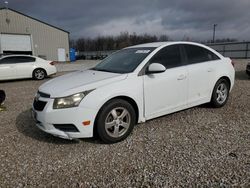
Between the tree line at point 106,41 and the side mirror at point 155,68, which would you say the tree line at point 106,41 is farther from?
the side mirror at point 155,68

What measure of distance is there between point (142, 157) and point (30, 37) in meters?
30.4

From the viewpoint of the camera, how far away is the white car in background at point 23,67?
10602 millimetres

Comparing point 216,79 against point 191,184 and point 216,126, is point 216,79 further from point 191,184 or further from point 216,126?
point 191,184

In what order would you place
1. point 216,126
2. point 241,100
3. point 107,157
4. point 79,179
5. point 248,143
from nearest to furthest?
1. point 79,179
2. point 107,157
3. point 248,143
4. point 216,126
5. point 241,100

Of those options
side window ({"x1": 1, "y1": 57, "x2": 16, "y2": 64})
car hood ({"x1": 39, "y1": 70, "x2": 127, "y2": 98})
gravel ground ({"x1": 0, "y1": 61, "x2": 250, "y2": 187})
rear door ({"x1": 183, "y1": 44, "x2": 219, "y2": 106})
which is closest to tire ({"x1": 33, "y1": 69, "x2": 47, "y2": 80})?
side window ({"x1": 1, "y1": 57, "x2": 16, "y2": 64})

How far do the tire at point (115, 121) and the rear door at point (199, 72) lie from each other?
1.51m

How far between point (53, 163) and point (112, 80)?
148cm

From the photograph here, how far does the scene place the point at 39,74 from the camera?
11.5 metres

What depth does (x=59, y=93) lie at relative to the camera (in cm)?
313

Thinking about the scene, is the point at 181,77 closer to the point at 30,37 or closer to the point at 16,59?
the point at 16,59

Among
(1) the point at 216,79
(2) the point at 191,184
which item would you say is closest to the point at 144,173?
(2) the point at 191,184

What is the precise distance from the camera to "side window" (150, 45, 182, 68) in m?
3.91

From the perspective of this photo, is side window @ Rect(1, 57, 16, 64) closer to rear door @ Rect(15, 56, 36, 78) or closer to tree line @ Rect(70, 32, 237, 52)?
rear door @ Rect(15, 56, 36, 78)

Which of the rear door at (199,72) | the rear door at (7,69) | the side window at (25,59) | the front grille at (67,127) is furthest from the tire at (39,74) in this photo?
the rear door at (199,72)
